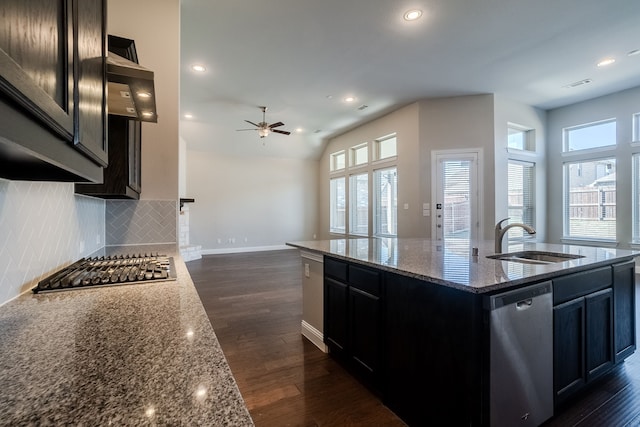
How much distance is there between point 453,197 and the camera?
Answer: 5711 mm

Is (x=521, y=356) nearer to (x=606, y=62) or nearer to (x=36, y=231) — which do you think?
(x=36, y=231)

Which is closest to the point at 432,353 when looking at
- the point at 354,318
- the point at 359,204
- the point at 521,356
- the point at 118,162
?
the point at 521,356

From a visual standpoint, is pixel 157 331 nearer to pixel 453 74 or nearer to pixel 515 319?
pixel 515 319

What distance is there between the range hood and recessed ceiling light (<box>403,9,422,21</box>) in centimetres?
281

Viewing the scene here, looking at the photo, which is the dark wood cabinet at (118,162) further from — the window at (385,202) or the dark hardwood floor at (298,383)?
the window at (385,202)

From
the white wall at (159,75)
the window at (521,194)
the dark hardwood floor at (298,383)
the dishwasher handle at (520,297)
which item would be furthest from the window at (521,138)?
the white wall at (159,75)

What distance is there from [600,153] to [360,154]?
4912 millimetres

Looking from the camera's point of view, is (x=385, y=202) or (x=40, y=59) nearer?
(x=40, y=59)

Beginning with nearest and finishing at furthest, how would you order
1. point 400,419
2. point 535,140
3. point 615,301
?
point 400,419 < point 615,301 < point 535,140

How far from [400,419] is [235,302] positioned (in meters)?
2.79

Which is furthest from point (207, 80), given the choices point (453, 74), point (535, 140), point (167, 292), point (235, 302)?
point (535, 140)

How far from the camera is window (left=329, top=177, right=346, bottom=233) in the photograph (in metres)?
9.00

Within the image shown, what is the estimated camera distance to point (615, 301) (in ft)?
6.98

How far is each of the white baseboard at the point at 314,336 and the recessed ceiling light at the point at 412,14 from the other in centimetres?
346
